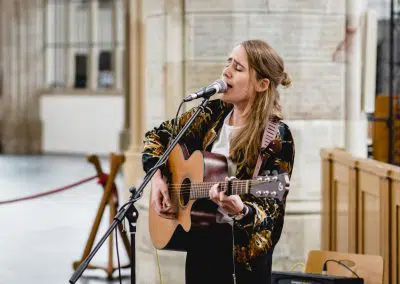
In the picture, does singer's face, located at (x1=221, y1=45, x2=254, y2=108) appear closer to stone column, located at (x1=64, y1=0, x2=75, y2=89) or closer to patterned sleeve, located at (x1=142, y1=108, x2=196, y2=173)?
patterned sleeve, located at (x1=142, y1=108, x2=196, y2=173)

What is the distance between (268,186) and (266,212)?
0.53ft

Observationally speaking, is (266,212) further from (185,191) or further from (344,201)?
(344,201)

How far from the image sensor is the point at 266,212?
A: 362 centimetres

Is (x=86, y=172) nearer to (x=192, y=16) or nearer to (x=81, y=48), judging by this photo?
(x=81, y=48)

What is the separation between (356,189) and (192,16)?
6.20ft

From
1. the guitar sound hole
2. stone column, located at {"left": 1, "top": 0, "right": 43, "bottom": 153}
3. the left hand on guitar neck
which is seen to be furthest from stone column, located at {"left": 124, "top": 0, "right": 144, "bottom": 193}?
stone column, located at {"left": 1, "top": 0, "right": 43, "bottom": 153}

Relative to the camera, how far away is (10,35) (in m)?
22.1

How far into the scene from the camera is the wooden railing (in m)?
5.31

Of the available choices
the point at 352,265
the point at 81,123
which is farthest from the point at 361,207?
the point at 81,123

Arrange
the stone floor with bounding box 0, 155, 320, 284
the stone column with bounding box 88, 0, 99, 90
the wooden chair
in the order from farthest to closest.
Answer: the stone column with bounding box 88, 0, 99, 90 < the stone floor with bounding box 0, 155, 320, 284 < the wooden chair

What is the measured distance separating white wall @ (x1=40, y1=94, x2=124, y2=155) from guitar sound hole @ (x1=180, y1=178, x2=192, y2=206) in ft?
54.8

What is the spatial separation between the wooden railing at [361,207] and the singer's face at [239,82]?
5.74 ft

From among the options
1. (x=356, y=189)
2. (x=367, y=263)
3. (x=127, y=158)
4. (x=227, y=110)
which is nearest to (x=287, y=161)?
(x=227, y=110)

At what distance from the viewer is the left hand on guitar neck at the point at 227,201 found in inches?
136
